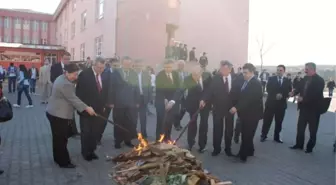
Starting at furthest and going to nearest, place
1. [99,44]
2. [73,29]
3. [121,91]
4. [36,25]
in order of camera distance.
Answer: [36,25], [73,29], [99,44], [121,91]

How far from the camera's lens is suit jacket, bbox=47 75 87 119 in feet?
21.6

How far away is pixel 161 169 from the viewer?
453 centimetres

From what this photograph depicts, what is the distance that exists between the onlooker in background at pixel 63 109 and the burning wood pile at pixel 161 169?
1912 millimetres

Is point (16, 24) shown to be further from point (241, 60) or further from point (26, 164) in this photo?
point (26, 164)

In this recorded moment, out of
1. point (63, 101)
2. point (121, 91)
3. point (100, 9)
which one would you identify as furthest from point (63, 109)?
point (100, 9)

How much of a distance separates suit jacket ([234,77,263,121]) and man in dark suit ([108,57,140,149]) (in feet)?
8.09

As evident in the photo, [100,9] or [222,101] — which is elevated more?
[100,9]

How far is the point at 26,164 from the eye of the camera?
6.83 meters

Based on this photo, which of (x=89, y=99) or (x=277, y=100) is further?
(x=277, y=100)

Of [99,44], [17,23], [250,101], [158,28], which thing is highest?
[17,23]

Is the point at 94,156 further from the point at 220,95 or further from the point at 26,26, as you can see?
the point at 26,26

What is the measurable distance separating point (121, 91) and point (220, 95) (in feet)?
7.41

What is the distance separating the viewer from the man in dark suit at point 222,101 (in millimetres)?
8211

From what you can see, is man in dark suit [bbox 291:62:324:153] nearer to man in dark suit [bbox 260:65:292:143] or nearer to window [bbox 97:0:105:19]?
man in dark suit [bbox 260:65:292:143]
